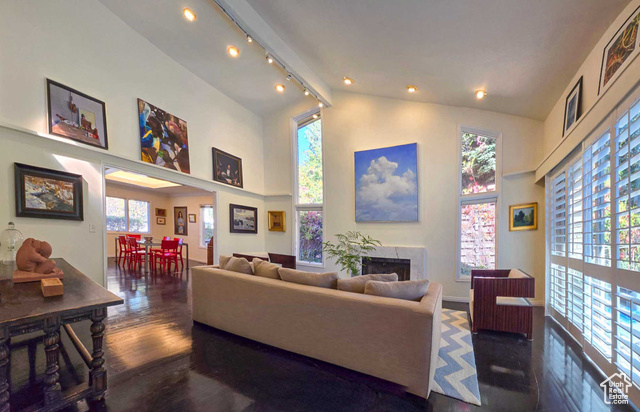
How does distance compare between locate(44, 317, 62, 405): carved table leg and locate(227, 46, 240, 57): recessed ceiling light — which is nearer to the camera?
locate(44, 317, 62, 405): carved table leg

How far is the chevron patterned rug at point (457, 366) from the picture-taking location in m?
1.85

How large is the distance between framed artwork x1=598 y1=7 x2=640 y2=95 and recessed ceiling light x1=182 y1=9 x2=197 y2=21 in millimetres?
4920

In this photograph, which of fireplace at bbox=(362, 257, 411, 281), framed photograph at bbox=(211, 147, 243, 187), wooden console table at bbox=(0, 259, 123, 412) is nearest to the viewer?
wooden console table at bbox=(0, 259, 123, 412)

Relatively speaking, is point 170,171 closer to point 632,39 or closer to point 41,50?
point 41,50

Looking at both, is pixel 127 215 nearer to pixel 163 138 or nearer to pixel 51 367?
pixel 163 138

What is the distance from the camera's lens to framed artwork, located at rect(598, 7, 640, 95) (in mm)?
1710

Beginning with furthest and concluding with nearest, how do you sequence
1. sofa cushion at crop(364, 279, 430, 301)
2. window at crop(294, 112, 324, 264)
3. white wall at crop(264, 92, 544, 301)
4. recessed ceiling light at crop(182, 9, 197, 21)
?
window at crop(294, 112, 324, 264) < white wall at crop(264, 92, 544, 301) < recessed ceiling light at crop(182, 9, 197, 21) < sofa cushion at crop(364, 279, 430, 301)

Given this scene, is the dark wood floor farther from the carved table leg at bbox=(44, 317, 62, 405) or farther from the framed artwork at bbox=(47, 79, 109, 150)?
the framed artwork at bbox=(47, 79, 109, 150)

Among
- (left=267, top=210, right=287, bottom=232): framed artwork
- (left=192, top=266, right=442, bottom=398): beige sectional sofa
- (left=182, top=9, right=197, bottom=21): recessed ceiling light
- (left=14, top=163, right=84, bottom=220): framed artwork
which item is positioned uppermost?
(left=182, top=9, right=197, bottom=21): recessed ceiling light

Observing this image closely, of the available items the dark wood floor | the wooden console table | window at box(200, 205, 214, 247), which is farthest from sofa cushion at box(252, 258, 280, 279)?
window at box(200, 205, 214, 247)

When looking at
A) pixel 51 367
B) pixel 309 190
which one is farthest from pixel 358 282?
pixel 309 190

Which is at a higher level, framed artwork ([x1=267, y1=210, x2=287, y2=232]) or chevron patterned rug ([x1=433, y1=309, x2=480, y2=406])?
framed artwork ([x1=267, y1=210, x2=287, y2=232])

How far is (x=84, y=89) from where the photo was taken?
359 centimetres

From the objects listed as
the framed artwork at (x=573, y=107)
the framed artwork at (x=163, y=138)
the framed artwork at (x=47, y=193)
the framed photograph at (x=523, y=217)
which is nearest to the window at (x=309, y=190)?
the framed artwork at (x=163, y=138)
